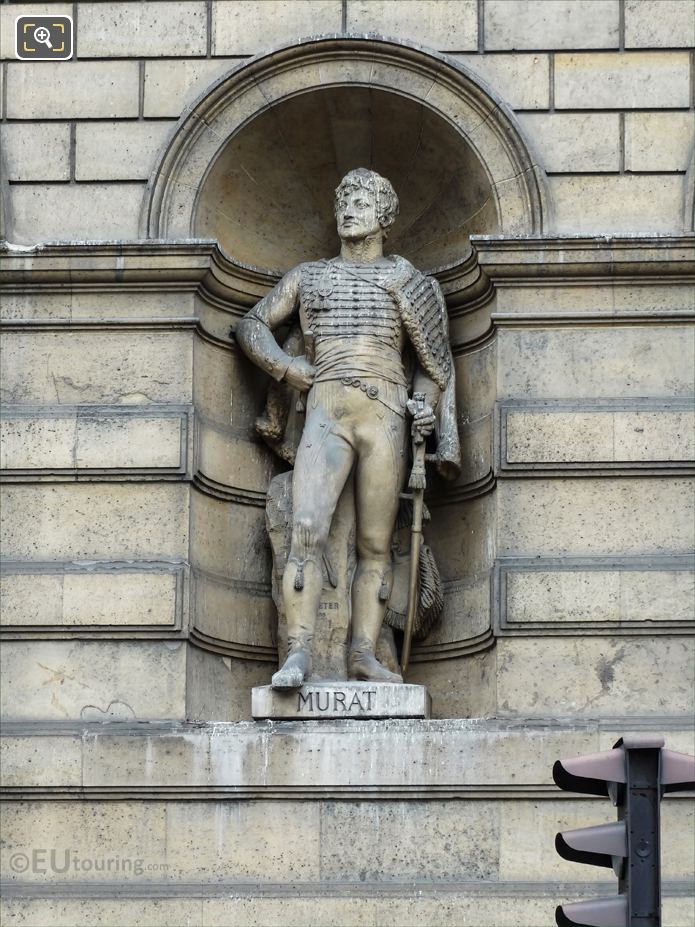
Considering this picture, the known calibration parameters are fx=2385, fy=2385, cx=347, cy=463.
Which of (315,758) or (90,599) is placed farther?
(90,599)

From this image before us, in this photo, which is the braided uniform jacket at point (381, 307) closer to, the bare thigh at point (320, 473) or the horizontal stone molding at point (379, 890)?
the bare thigh at point (320, 473)

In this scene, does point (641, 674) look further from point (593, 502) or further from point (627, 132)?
point (627, 132)

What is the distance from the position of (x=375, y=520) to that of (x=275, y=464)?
1.11m

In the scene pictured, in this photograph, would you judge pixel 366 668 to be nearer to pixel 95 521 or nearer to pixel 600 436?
pixel 95 521

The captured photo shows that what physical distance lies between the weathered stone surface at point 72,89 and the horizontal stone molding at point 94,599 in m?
3.26

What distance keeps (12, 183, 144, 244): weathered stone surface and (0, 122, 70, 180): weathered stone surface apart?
93 millimetres

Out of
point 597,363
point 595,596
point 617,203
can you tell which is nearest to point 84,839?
point 595,596

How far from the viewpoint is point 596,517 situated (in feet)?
52.4

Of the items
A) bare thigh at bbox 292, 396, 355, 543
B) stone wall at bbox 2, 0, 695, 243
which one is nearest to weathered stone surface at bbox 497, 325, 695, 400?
stone wall at bbox 2, 0, 695, 243

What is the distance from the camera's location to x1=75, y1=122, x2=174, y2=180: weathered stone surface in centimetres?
1675

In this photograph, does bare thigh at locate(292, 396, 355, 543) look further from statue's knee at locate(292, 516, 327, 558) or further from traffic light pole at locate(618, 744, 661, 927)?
traffic light pole at locate(618, 744, 661, 927)

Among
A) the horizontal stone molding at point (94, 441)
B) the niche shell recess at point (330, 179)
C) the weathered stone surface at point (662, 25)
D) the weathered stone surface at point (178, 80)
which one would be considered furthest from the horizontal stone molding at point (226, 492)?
the weathered stone surface at point (662, 25)

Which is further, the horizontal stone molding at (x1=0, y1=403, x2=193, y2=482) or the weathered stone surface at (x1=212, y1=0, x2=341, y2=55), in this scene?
the weathered stone surface at (x1=212, y1=0, x2=341, y2=55)

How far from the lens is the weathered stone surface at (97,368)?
16375 mm
